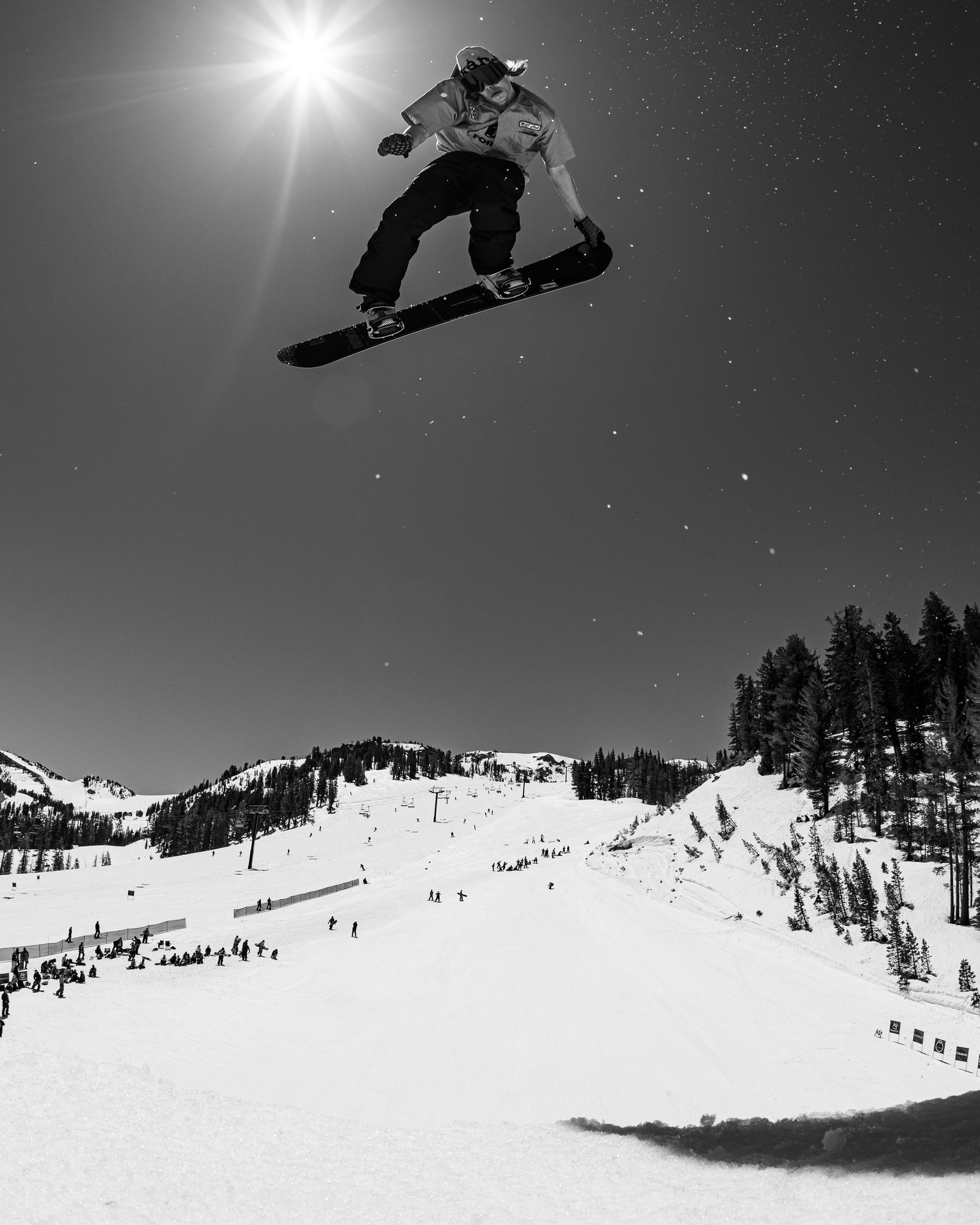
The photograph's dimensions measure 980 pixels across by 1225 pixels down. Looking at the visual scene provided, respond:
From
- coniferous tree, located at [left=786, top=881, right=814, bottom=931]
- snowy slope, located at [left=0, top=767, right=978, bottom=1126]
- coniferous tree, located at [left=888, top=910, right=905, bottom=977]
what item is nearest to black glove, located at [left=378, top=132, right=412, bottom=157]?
snowy slope, located at [left=0, top=767, right=978, bottom=1126]

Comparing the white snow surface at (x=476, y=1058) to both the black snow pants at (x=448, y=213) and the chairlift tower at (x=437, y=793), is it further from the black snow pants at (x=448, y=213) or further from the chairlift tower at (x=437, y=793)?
the chairlift tower at (x=437, y=793)

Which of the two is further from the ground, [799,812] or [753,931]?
[799,812]

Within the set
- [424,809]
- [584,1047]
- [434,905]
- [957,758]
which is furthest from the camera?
[424,809]

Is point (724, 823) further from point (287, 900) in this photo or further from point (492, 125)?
point (492, 125)

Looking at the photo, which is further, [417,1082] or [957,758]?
[957,758]

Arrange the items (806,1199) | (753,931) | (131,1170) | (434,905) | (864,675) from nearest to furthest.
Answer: (806,1199)
(131,1170)
(753,931)
(434,905)
(864,675)

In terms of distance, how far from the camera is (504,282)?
5.83 m

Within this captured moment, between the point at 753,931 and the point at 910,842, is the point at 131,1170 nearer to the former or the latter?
the point at 753,931

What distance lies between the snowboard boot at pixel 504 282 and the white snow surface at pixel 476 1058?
841cm

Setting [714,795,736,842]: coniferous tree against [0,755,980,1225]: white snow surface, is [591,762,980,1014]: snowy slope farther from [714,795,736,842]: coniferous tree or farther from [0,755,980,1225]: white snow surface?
[714,795,736,842]: coniferous tree

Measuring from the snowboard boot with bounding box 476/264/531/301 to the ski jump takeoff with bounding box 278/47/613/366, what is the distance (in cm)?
1

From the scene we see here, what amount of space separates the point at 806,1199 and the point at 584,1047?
44.9ft

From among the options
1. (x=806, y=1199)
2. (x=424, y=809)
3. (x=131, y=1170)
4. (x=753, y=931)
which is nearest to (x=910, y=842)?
(x=753, y=931)

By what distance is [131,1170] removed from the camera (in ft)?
→ 24.9
